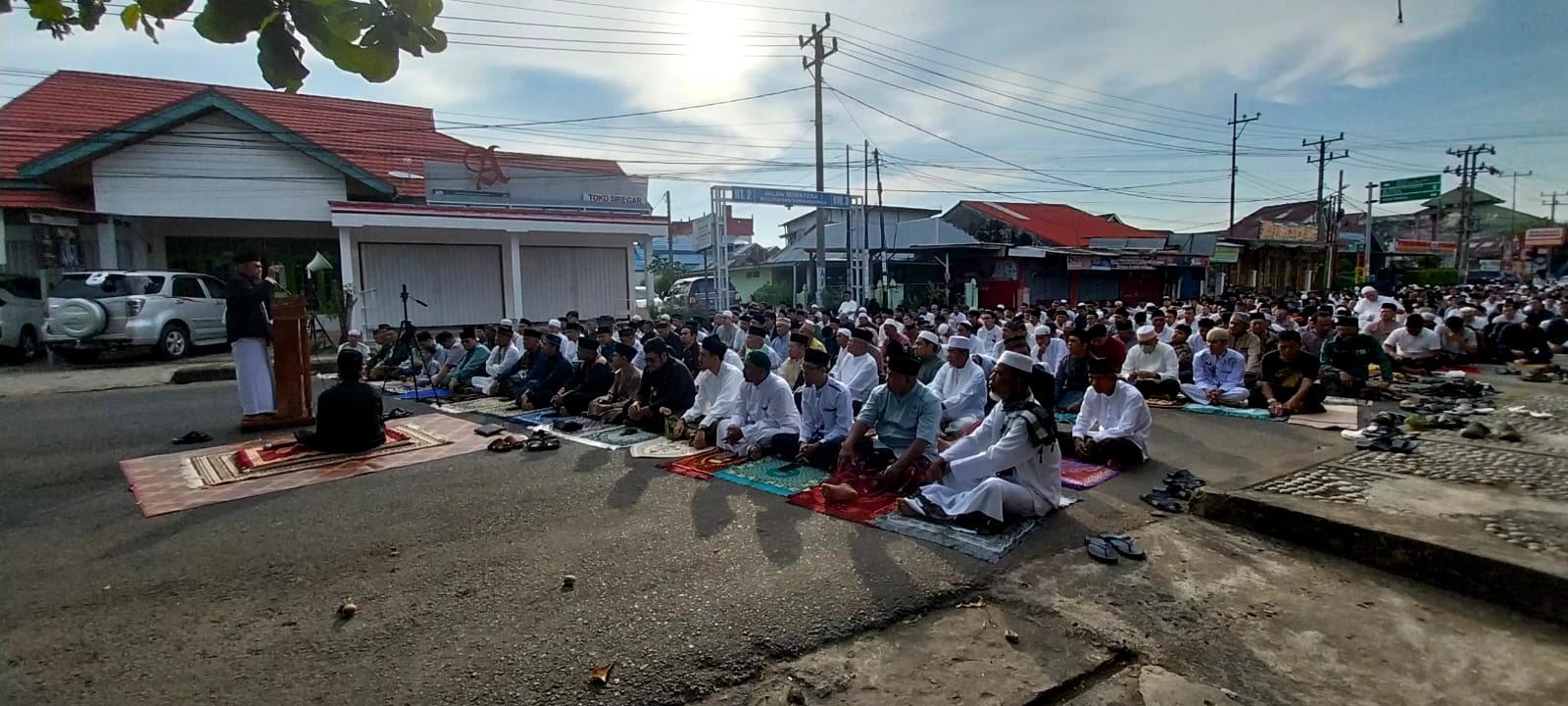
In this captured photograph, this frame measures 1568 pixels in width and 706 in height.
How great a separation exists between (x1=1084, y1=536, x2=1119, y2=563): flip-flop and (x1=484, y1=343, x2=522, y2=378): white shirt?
27.6 ft

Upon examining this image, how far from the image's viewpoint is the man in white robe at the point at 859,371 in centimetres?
796

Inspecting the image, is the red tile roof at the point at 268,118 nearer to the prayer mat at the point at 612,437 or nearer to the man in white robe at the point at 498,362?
the man in white robe at the point at 498,362

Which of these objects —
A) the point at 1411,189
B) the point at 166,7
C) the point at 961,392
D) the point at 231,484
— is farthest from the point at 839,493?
the point at 1411,189

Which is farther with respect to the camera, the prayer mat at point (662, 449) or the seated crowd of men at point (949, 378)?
the prayer mat at point (662, 449)

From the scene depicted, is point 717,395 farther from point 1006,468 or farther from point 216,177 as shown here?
point 216,177

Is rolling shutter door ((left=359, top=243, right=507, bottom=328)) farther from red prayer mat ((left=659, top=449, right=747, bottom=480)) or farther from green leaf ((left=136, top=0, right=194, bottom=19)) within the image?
green leaf ((left=136, top=0, right=194, bottom=19))

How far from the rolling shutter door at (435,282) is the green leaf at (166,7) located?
52.5 feet

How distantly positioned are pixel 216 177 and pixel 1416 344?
2151cm

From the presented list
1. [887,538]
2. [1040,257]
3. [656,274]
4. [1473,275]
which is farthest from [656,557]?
[1473,275]

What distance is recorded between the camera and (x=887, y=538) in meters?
4.39

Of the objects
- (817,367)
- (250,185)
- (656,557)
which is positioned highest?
(250,185)

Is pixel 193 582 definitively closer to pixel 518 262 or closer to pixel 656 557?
pixel 656 557

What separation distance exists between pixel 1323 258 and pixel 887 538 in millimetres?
45140

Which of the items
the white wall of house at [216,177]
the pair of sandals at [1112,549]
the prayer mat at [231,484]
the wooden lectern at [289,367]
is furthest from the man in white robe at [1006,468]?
the white wall of house at [216,177]
